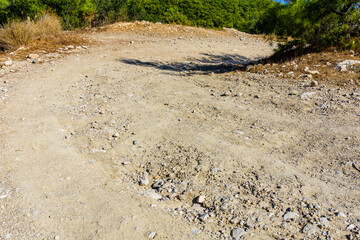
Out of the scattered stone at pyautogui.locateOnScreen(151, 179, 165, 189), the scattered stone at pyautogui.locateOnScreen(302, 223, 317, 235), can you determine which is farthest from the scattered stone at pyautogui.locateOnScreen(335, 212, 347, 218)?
the scattered stone at pyautogui.locateOnScreen(151, 179, 165, 189)

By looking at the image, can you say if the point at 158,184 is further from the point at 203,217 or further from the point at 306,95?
the point at 306,95

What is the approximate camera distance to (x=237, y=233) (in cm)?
229

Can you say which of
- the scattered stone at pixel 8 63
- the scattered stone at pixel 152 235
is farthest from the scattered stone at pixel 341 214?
Answer: the scattered stone at pixel 8 63

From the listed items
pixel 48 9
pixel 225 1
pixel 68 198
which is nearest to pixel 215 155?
pixel 68 198

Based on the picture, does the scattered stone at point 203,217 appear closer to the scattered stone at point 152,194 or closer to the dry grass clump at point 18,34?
the scattered stone at point 152,194

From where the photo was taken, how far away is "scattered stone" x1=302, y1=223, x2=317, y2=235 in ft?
7.26

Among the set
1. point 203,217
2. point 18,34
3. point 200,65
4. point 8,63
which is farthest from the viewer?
point 18,34

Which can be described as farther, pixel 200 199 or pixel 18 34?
pixel 18 34

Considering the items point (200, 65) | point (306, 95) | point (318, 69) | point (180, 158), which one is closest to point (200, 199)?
point (180, 158)

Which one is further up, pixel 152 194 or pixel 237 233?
pixel 237 233

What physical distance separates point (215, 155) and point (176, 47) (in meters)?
7.12

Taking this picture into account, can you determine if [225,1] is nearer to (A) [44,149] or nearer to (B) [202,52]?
(B) [202,52]

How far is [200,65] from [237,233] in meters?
5.87

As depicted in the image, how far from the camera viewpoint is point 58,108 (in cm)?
511
